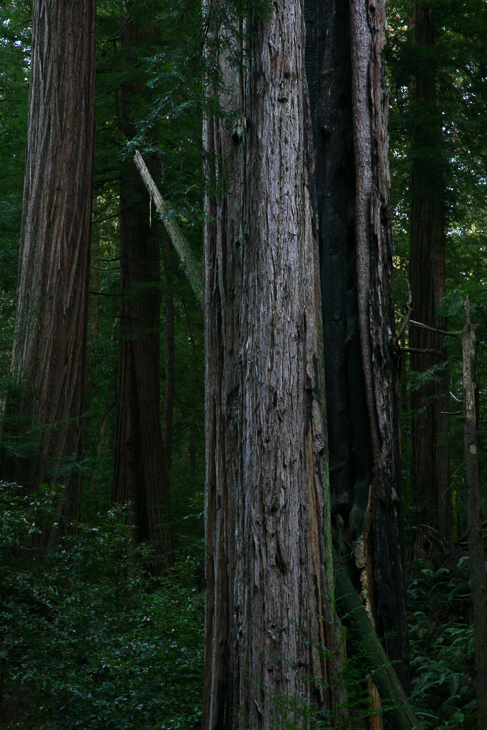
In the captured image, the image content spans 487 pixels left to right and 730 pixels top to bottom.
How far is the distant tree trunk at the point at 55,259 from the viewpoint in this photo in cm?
636

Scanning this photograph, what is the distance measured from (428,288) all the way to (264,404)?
8358 mm

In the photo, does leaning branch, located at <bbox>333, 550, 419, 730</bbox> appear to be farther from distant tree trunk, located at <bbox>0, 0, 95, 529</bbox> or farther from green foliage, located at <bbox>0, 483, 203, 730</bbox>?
distant tree trunk, located at <bbox>0, 0, 95, 529</bbox>

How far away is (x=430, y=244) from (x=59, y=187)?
6374 millimetres

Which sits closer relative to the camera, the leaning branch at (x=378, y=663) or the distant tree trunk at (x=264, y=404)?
the distant tree trunk at (x=264, y=404)

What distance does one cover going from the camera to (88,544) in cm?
560

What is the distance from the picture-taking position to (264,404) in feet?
9.61

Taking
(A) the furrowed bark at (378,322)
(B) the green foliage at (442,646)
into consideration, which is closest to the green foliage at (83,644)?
(A) the furrowed bark at (378,322)

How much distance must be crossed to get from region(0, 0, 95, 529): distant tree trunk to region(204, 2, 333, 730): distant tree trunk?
336cm

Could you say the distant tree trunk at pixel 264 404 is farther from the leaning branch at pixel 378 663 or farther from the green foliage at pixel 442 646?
the green foliage at pixel 442 646

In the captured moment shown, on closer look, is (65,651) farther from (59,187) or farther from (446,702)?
(59,187)

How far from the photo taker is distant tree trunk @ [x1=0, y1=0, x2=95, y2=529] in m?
6.36

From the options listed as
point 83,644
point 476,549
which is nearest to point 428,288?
point 476,549

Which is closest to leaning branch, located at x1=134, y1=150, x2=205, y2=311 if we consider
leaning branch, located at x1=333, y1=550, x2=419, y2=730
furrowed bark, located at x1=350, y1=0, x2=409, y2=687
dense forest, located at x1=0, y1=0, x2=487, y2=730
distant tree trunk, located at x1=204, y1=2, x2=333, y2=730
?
dense forest, located at x1=0, y1=0, x2=487, y2=730

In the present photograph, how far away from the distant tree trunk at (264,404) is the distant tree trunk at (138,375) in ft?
24.5
